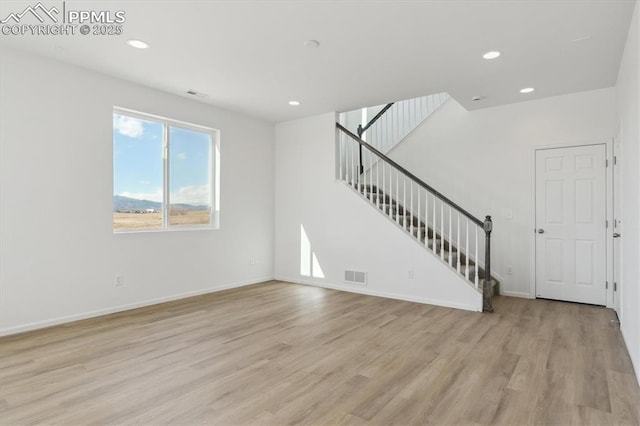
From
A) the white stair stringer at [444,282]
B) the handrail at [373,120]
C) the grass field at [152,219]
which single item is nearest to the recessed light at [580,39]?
the white stair stringer at [444,282]

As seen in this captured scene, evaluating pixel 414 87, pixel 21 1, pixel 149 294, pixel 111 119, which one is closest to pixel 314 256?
pixel 149 294

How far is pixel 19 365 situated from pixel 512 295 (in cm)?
570

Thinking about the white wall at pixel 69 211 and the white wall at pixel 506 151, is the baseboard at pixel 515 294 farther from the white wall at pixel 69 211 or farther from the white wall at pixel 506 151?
the white wall at pixel 69 211

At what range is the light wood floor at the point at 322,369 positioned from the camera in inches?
84.3

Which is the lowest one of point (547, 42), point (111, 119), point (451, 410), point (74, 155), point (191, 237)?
point (451, 410)

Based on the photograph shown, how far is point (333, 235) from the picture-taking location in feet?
19.0

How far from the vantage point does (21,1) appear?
2.75 meters

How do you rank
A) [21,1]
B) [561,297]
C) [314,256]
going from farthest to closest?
1. [314,256]
2. [561,297]
3. [21,1]

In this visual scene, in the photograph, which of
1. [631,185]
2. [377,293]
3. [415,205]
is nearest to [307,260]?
[377,293]

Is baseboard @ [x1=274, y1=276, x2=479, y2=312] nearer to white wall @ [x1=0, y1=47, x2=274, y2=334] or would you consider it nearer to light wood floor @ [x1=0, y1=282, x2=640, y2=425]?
light wood floor @ [x1=0, y1=282, x2=640, y2=425]

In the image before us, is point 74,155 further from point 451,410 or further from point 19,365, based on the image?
point 451,410

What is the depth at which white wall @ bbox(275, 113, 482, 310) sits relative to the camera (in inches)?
192

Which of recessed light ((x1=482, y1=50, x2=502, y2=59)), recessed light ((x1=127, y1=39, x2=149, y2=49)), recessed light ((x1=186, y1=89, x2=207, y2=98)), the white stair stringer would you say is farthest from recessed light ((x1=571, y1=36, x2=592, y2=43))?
recessed light ((x1=186, y1=89, x2=207, y2=98))

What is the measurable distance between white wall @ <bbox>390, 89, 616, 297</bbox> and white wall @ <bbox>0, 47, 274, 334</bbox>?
3.90m
